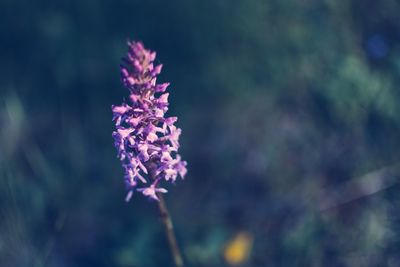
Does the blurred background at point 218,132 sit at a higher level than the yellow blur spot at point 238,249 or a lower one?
higher

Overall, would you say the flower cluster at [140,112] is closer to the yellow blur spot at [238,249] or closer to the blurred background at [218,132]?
the blurred background at [218,132]

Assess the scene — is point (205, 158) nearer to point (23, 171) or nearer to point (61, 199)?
point (61, 199)

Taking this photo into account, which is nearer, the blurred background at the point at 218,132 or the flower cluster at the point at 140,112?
the flower cluster at the point at 140,112

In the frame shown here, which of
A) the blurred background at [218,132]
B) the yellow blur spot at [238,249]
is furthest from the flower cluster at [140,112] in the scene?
the yellow blur spot at [238,249]

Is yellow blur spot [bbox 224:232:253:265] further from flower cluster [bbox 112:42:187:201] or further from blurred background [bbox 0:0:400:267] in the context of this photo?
flower cluster [bbox 112:42:187:201]

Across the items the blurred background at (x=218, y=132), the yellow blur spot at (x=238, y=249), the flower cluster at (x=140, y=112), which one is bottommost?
the flower cluster at (x=140, y=112)

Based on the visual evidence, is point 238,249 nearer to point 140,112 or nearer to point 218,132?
point 218,132

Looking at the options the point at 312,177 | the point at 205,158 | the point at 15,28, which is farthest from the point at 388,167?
the point at 15,28
